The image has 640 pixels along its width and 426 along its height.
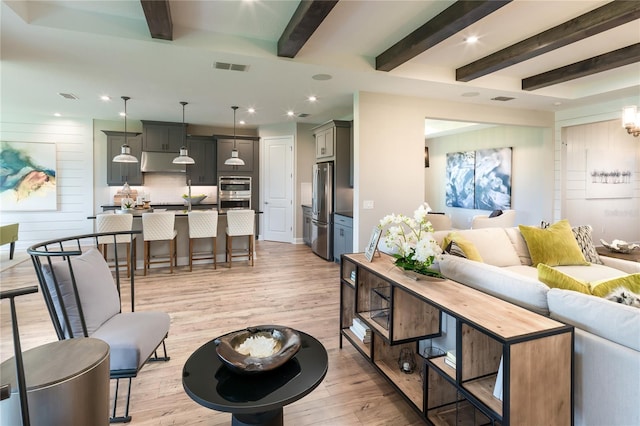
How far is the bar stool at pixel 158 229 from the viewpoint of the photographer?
484 cm

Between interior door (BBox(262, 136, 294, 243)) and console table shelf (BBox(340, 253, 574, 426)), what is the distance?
17.9ft

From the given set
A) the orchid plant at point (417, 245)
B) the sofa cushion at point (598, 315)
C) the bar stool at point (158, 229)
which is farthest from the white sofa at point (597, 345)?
the bar stool at point (158, 229)

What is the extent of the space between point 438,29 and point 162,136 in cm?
624

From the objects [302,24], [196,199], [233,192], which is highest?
[302,24]

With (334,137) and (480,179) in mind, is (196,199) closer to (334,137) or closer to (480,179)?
(334,137)

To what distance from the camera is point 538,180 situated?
19.9 ft

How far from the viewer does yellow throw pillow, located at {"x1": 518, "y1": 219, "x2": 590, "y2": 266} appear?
342cm

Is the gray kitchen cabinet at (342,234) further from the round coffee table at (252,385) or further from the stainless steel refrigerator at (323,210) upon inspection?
the round coffee table at (252,385)

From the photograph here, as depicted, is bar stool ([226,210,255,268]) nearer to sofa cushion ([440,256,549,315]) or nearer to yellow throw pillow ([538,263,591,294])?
sofa cushion ([440,256,549,315])

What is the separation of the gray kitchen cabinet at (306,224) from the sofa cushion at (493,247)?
408 cm

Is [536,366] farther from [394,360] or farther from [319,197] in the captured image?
[319,197]

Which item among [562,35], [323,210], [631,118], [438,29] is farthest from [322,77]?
[631,118]

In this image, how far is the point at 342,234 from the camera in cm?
559

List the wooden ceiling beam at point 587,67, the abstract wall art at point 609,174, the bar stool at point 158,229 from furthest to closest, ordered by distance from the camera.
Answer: the abstract wall art at point 609,174
the bar stool at point 158,229
the wooden ceiling beam at point 587,67
